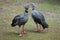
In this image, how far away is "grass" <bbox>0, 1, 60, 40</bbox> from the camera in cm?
605

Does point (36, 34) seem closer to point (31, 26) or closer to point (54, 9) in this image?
point (31, 26)

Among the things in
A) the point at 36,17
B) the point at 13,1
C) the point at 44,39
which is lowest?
the point at 44,39

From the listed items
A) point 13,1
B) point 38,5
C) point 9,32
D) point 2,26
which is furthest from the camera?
point 13,1

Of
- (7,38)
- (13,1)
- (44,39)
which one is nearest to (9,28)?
(7,38)

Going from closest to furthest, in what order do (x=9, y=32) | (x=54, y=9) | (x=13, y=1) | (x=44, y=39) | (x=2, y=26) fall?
(x=44, y=39)
(x=9, y=32)
(x=2, y=26)
(x=54, y=9)
(x=13, y=1)

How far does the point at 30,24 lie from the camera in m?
7.02

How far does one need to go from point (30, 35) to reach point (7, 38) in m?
0.63

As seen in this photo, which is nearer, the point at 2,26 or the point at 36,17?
the point at 36,17

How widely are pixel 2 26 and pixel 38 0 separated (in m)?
3.86

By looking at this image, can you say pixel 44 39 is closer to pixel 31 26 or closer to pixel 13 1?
pixel 31 26

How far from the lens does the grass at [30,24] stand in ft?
19.9

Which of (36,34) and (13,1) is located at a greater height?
(13,1)

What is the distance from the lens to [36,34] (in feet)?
20.4

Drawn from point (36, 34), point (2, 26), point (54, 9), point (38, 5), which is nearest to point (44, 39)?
point (36, 34)
